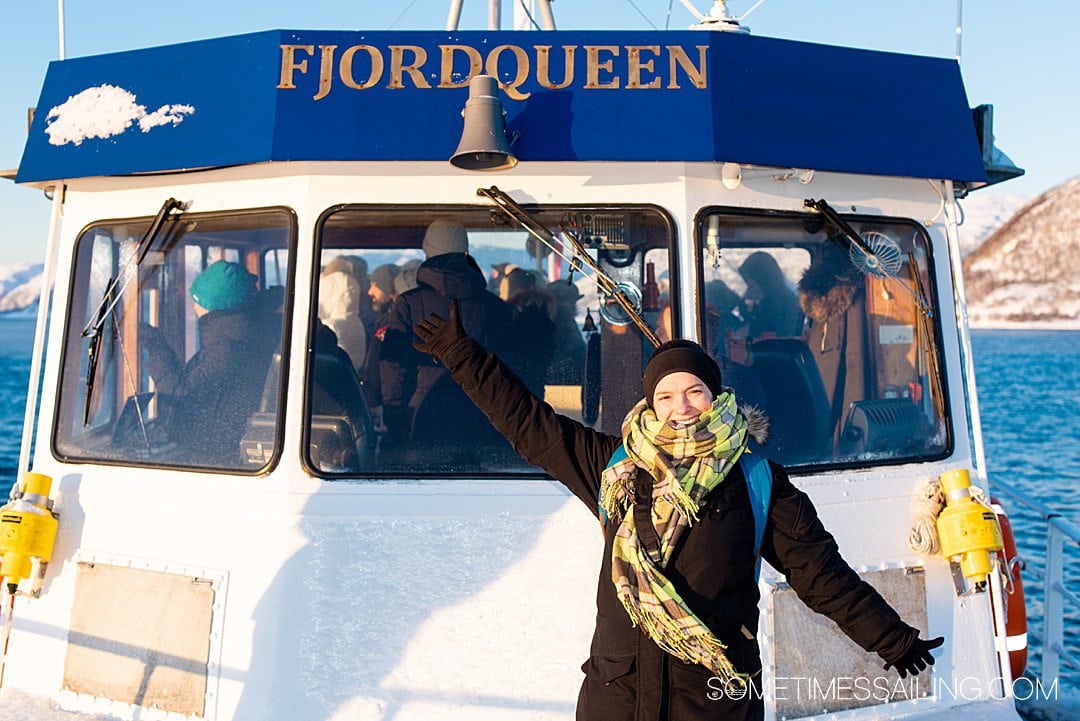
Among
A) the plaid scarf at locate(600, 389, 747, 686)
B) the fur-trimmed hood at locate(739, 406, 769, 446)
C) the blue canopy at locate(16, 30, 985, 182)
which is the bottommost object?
the plaid scarf at locate(600, 389, 747, 686)

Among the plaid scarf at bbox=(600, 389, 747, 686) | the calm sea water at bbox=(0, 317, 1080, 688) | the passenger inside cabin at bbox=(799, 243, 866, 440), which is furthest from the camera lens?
the calm sea water at bbox=(0, 317, 1080, 688)

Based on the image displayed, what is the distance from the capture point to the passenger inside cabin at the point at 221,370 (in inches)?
139

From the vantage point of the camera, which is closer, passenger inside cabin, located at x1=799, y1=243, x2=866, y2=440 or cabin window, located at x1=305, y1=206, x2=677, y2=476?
cabin window, located at x1=305, y1=206, x2=677, y2=476

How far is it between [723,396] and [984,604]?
1.68m

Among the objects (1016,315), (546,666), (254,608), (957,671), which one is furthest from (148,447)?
(1016,315)

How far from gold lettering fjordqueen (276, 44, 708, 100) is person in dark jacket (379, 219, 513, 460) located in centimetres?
48

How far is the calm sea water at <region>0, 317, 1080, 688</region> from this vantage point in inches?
541

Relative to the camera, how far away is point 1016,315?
9825 cm

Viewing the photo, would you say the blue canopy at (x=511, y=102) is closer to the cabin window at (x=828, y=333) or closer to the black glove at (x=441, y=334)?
the cabin window at (x=828, y=333)

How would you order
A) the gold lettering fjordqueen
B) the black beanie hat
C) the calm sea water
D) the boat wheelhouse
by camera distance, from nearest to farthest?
the black beanie hat, the boat wheelhouse, the gold lettering fjordqueen, the calm sea water

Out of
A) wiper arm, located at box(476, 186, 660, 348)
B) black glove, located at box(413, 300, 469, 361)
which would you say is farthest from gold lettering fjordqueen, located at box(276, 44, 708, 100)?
black glove, located at box(413, 300, 469, 361)

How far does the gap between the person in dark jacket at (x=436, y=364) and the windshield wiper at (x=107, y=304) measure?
0.87 metres

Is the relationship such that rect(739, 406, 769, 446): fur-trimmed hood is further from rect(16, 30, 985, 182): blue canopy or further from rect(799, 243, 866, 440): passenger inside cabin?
rect(16, 30, 985, 182): blue canopy

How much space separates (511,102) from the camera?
135 inches
